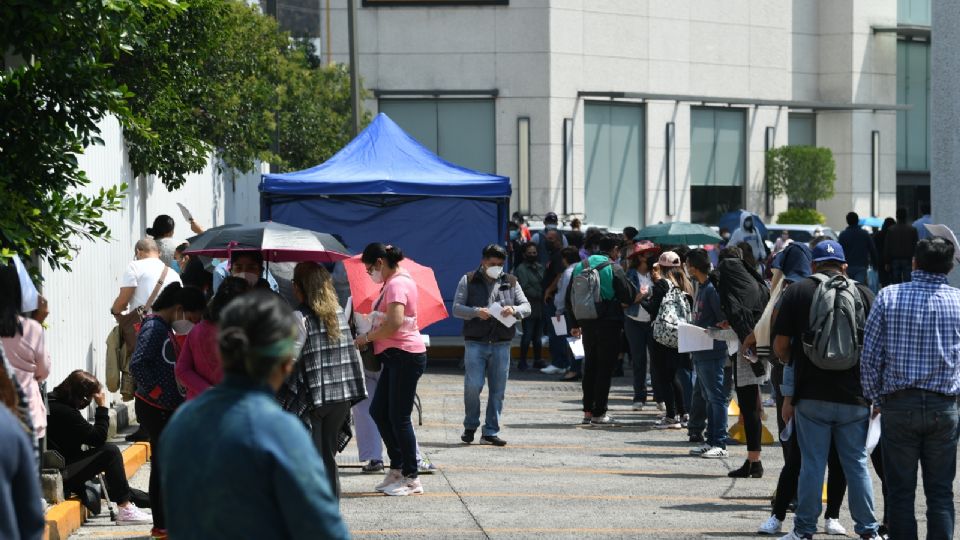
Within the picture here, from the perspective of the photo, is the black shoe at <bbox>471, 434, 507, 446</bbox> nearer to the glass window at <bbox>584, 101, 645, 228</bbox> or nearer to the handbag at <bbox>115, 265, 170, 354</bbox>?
the handbag at <bbox>115, 265, 170, 354</bbox>

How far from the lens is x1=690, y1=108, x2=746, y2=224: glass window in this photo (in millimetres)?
49000

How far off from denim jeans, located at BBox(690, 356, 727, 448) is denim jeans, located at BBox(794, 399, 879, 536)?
371 centimetres

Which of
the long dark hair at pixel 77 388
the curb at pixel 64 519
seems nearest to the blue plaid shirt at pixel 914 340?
the curb at pixel 64 519

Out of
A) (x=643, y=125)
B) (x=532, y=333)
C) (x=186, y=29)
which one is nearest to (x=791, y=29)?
(x=643, y=125)

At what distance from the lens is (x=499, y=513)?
10.7 metres

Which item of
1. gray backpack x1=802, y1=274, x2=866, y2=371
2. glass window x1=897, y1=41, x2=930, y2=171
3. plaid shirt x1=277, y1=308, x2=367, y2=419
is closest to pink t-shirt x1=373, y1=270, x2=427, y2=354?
plaid shirt x1=277, y1=308, x2=367, y2=419

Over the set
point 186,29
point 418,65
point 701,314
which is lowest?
point 701,314

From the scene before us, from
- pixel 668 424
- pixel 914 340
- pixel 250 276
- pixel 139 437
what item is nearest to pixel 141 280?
pixel 139 437

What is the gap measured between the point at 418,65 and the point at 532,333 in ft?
82.5

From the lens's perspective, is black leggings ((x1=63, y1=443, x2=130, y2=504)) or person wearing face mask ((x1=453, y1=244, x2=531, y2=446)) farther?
person wearing face mask ((x1=453, y1=244, x2=531, y2=446))

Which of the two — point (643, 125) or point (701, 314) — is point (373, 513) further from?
point (643, 125)

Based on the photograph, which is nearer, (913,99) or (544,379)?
(544,379)

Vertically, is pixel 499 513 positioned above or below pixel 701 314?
below

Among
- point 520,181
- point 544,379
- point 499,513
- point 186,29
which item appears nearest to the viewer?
point 499,513
